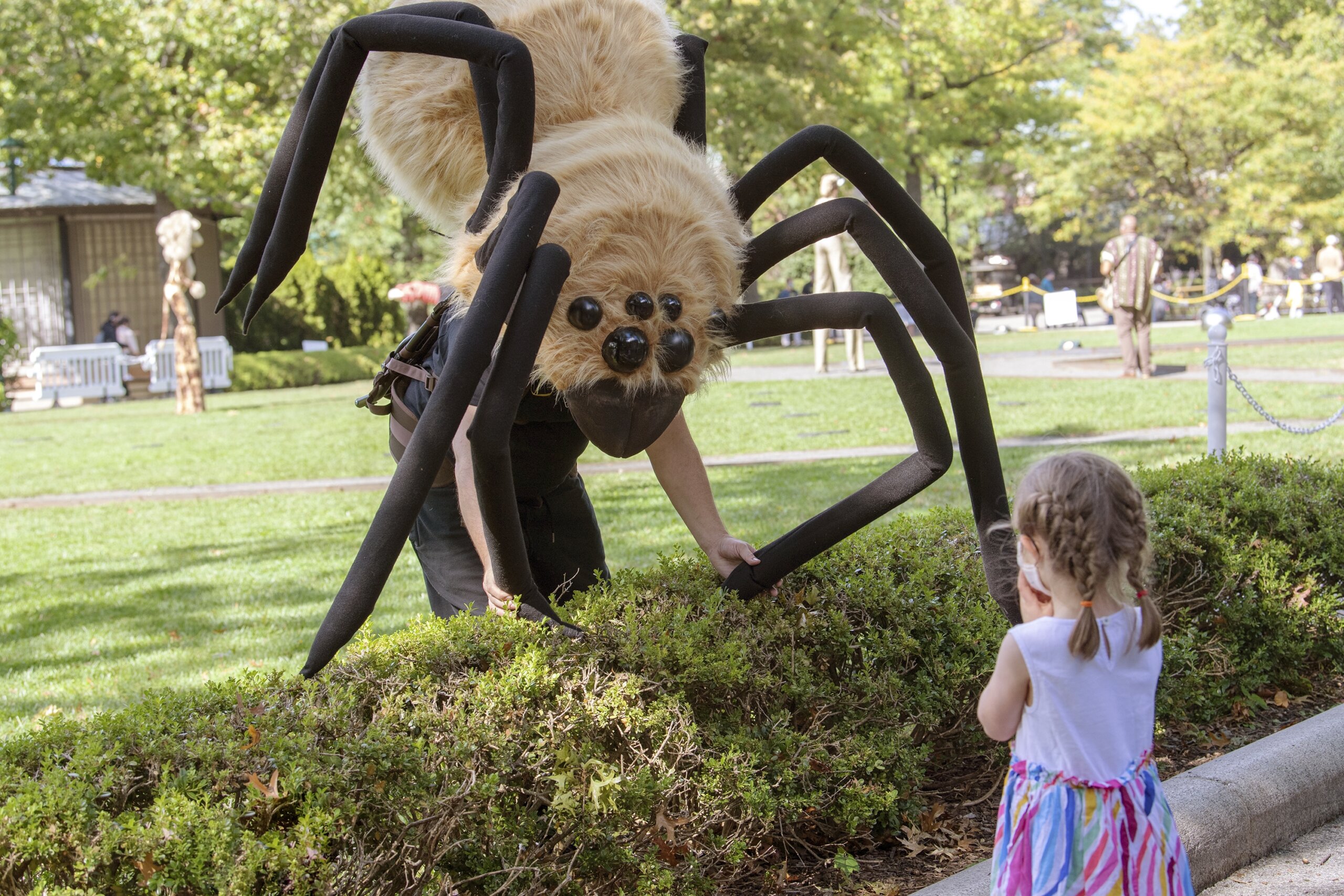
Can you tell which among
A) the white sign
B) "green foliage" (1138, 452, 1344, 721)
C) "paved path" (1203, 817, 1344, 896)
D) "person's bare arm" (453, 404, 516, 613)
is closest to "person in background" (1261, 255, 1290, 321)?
the white sign

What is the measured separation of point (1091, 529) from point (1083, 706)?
0.30m

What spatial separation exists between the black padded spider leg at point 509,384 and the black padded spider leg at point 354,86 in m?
0.34

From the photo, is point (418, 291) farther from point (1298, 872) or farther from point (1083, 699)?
point (1083, 699)

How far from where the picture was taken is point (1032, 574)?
2.16 m

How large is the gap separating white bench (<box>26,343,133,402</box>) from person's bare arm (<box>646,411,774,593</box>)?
822 inches

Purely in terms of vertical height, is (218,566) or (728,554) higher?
(728,554)

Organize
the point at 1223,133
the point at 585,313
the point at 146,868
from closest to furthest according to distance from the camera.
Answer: the point at 146,868, the point at 585,313, the point at 1223,133

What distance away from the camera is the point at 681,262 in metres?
2.52

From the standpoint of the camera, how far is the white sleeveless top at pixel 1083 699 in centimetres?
206

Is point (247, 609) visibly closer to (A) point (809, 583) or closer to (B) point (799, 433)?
(A) point (809, 583)

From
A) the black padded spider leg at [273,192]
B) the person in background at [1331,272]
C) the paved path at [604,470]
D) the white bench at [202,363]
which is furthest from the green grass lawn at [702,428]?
the person in background at [1331,272]

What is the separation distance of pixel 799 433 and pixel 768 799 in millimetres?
8569

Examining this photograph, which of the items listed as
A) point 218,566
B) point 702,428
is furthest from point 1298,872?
point 702,428

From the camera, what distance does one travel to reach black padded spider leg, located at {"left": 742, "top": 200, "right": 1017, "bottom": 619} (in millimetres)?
2662
